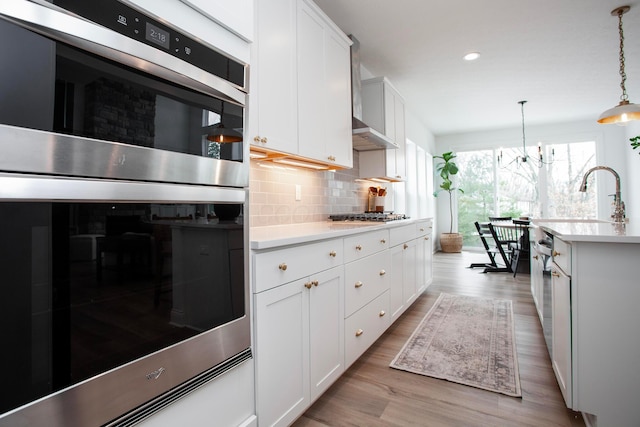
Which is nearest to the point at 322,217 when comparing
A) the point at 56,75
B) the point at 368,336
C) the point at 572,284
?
the point at 368,336

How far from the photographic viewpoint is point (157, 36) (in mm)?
875

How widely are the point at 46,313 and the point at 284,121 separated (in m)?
1.46

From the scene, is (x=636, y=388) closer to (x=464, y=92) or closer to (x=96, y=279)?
(x=96, y=279)

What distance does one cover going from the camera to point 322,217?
9.53 ft

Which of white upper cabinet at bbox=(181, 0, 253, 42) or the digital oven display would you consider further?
white upper cabinet at bbox=(181, 0, 253, 42)

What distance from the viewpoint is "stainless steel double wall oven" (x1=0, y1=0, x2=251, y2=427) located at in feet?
2.06

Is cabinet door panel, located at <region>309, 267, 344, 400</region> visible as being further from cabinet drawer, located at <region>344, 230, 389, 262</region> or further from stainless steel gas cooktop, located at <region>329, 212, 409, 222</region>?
stainless steel gas cooktop, located at <region>329, 212, 409, 222</region>

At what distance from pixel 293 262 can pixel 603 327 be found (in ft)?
4.61

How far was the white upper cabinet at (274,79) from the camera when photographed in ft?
5.51

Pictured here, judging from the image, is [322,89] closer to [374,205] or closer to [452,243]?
[374,205]

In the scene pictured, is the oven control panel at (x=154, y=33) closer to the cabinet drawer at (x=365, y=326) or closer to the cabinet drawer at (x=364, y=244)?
the cabinet drawer at (x=364, y=244)

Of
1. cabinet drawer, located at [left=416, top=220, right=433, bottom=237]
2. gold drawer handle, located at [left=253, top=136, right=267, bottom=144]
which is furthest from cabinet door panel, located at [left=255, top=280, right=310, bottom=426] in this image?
cabinet drawer, located at [left=416, top=220, right=433, bottom=237]

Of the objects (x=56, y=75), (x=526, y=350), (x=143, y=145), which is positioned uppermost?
(x=56, y=75)

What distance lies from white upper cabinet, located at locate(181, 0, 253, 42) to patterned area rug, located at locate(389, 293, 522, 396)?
82.4 inches
